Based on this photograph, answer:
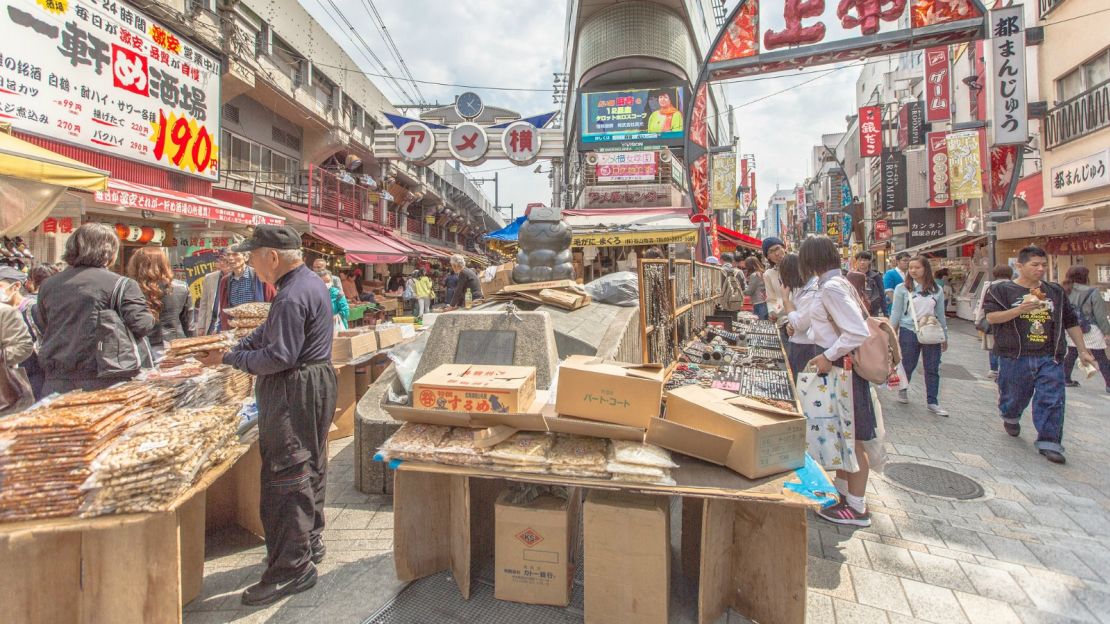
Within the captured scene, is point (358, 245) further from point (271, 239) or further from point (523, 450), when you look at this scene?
point (523, 450)

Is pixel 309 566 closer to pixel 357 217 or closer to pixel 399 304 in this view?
pixel 399 304

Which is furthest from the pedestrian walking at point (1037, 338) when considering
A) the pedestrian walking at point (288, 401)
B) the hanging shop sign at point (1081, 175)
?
the hanging shop sign at point (1081, 175)

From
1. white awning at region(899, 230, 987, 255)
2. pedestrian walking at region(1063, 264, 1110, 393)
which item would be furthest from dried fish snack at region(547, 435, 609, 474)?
white awning at region(899, 230, 987, 255)

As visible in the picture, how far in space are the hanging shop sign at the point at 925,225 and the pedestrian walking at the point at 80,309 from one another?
90.0ft

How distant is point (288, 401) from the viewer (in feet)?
8.54

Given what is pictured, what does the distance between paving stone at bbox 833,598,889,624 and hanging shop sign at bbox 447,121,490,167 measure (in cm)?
1403

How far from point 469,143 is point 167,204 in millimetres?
8884

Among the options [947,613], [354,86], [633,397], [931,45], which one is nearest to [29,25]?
[633,397]

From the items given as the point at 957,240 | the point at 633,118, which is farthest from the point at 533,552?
the point at 633,118

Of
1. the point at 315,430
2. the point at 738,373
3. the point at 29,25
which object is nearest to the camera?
the point at 315,430

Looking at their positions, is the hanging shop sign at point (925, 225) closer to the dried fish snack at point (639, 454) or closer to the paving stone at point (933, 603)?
the paving stone at point (933, 603)

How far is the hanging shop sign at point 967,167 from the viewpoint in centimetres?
1505

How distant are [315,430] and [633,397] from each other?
1783mm

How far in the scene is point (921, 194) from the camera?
77.8 feet
